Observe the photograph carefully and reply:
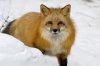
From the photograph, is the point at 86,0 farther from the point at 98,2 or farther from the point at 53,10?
the point at 53,10

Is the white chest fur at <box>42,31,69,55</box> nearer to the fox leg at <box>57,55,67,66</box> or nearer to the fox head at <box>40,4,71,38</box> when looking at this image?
the fox head at <box>40,4,71,38</box>

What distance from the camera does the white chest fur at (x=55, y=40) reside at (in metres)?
6.10

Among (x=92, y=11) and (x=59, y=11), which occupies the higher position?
(x=59, y=11)

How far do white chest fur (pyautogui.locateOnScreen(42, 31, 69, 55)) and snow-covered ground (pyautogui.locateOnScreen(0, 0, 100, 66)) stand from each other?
204mm

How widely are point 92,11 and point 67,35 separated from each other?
179 inches

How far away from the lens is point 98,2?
11391mm

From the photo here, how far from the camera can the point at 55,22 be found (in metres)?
5.94

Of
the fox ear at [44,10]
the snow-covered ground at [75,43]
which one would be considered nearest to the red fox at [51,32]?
the fox ear at [44,10]

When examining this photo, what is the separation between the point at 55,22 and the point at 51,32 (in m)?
0.17

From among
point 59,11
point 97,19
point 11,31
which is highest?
point 59,11

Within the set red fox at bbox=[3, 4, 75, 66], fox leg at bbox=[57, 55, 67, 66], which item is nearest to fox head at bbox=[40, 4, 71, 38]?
red fox at bbox=[3, 4, 75, 66]

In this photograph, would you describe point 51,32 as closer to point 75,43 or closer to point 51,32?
point 51,32

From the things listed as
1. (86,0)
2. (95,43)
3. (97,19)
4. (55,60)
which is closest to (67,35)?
(55,60)

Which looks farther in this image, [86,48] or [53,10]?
[86,48]
